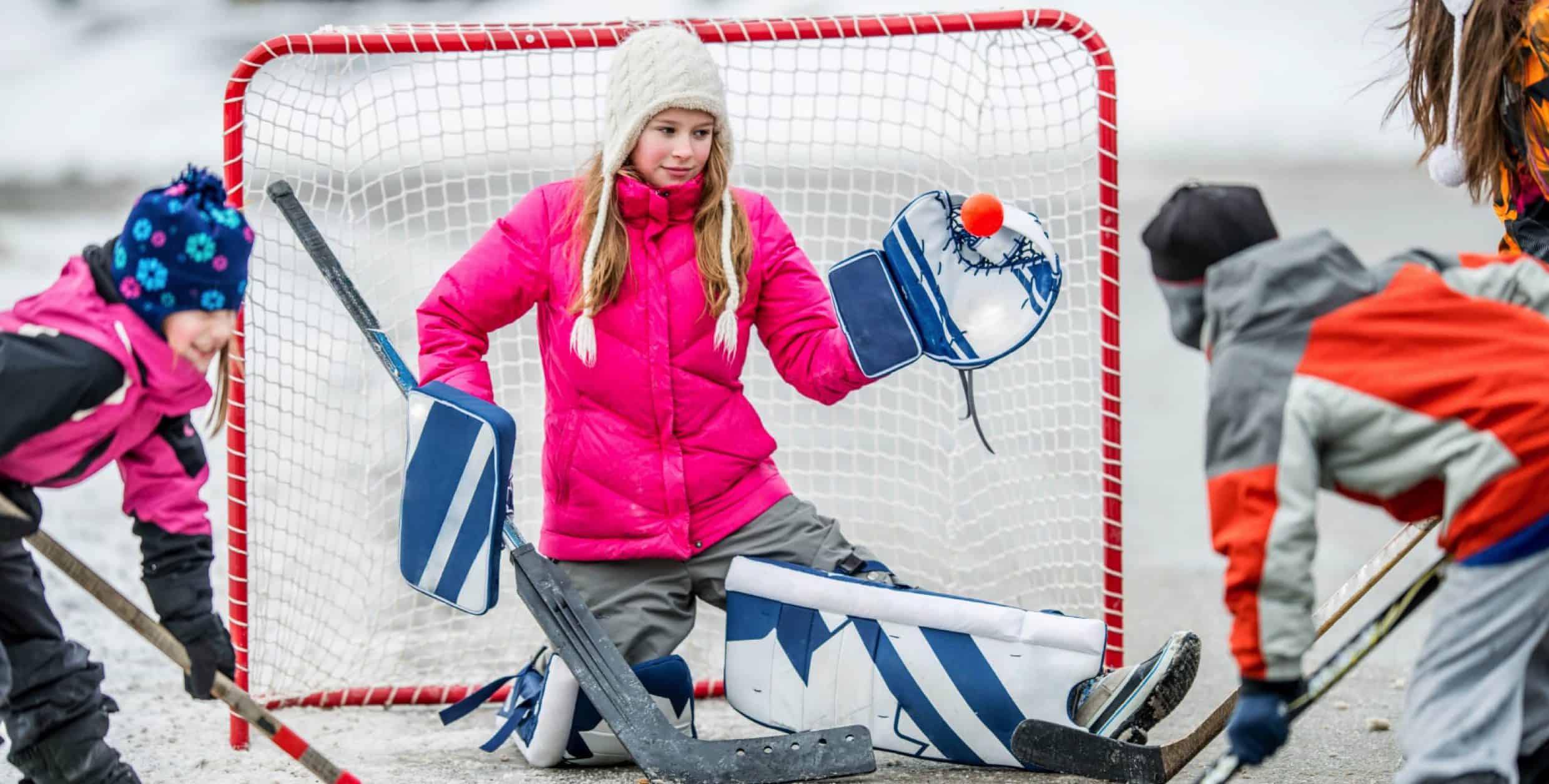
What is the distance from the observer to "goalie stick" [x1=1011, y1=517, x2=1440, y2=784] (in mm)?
2512

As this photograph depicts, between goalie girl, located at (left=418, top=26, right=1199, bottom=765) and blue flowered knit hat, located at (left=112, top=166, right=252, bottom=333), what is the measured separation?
0.65 metres

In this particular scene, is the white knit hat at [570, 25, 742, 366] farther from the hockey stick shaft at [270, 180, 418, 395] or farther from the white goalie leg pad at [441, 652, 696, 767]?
the white goalie leg pad at [441, 652, 696, 767]

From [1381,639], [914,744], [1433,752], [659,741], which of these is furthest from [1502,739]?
[659,741]

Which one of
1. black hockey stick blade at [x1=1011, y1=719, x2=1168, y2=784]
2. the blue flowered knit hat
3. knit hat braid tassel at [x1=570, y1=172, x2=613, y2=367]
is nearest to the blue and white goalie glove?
knit hat braid tassel at [x1=570, y1=172, x2=613, y2=367]

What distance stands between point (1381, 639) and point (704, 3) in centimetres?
1202

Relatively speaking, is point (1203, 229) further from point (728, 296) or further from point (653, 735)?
point (653, 735)

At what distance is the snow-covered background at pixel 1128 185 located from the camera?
9.88ft

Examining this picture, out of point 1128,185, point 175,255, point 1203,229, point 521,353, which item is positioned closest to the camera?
point 1203,229

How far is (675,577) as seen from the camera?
2.83 metres

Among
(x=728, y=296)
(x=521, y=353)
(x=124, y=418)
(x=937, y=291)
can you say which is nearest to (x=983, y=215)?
(x=937, y=291)

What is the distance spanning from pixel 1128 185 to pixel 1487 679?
8695mm

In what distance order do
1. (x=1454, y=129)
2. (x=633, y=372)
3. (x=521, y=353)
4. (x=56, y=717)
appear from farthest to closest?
(x=521, y=353), (x=633, y=372), (x=1454, y=129), (x=56, y=717)

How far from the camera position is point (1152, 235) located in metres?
2.03

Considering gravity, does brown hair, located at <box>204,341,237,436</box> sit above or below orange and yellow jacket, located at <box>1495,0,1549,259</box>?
below
